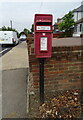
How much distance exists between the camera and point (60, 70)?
3121 mm

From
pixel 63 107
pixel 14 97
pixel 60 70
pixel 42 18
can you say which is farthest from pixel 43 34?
pixel 14 97

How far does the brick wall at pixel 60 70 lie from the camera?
9.95ft

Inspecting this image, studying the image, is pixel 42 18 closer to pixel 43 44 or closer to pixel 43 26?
pixel 43 26

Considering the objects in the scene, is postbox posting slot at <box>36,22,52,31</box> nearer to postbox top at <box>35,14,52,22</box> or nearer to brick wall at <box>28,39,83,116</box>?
postbox top at <box>35,14,52,22</box>

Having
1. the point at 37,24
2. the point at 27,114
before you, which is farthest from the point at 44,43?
the point at 27,114

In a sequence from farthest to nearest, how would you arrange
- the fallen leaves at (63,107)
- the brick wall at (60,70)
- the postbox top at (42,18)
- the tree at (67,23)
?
the tree at (67,23), the brick wall at (60,70), the fallen leaves at (63,107), the postbox top at (42,18)

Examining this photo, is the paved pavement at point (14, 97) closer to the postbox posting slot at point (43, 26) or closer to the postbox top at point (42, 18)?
the postbox posting slot at point (43, 26)

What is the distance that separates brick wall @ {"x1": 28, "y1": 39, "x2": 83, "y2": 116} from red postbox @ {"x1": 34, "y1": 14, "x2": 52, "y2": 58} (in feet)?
1.60

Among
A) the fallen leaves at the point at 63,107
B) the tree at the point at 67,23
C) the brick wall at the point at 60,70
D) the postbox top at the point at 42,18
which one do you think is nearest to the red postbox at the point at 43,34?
the postbox top at the point at 42,18

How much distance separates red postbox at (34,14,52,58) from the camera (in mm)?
2322

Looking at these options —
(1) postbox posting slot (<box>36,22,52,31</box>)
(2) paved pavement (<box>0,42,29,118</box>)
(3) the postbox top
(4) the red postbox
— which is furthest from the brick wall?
(3) the postbox top

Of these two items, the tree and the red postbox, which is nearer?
the red postbox

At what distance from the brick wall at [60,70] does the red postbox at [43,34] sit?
1.60ft

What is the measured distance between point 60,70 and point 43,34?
108 centimetres
